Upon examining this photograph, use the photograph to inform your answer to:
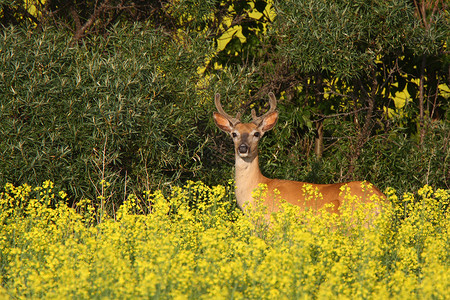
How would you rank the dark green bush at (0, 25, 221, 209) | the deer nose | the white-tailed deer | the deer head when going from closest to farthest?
the white-tailed deer → the dark green bush at (0, 25, 221, 209) → the deer nose → the deer head

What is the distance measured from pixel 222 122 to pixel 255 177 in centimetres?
90

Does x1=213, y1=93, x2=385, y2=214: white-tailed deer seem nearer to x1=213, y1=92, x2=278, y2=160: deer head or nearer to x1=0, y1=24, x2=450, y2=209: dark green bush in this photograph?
x1=213, y1=92, x2=278, y2=160: deer head

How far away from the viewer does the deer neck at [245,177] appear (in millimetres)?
7809

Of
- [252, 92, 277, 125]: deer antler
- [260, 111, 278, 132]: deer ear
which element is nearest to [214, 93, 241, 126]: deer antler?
[252, 92, 277, 125]: deer antler

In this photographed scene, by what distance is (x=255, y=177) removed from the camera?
7.88 m

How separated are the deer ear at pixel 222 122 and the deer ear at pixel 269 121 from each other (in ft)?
1.39

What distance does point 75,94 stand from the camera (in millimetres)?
7590

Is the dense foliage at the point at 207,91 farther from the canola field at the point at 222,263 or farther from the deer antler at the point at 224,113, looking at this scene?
the canola field at the point at 222,263

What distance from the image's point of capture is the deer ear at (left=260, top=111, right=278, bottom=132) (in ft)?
27.3

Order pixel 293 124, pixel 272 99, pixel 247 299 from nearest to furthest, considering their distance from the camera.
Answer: pixel 247 299 → pixel 272 99 → pixel 293 124

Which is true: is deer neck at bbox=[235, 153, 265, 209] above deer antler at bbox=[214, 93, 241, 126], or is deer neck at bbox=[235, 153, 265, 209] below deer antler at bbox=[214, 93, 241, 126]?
below

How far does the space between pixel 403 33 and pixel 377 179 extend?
210 centimetres

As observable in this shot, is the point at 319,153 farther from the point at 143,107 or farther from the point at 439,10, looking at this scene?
the point at 143,107

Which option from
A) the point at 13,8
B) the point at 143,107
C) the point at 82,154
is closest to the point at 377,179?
the point at 143,107
